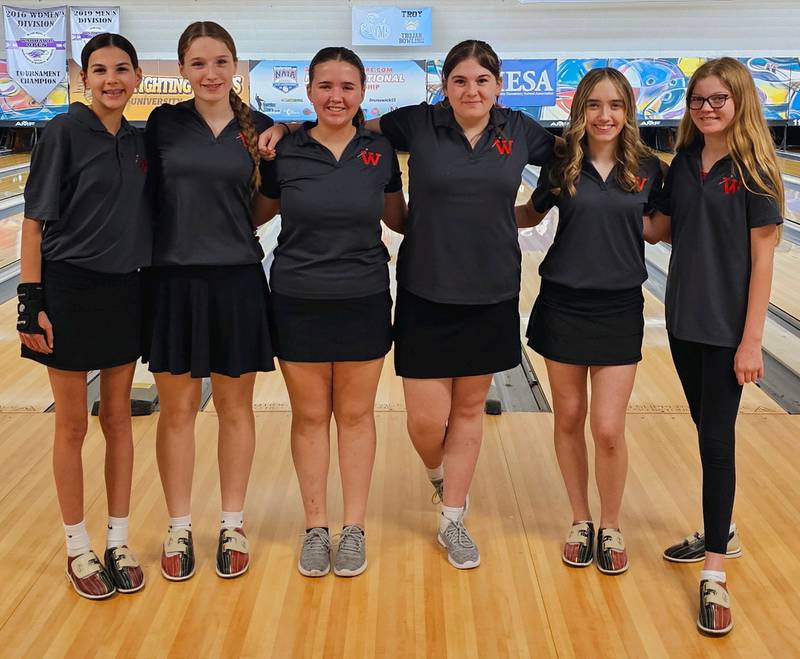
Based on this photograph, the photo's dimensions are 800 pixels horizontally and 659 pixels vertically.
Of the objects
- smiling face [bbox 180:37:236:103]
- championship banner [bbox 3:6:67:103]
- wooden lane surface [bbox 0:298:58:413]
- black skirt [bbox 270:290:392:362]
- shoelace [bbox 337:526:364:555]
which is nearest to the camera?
smiling face [bbox 180:37:236:103]

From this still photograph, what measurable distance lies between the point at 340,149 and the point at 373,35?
8.61 metres

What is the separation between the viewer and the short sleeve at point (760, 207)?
6.09 ft

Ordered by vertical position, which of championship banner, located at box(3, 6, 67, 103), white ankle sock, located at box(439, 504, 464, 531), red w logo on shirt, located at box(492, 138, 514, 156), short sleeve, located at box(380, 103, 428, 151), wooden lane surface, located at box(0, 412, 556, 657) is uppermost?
championship banner, located at box(3, 6, 67, 103)

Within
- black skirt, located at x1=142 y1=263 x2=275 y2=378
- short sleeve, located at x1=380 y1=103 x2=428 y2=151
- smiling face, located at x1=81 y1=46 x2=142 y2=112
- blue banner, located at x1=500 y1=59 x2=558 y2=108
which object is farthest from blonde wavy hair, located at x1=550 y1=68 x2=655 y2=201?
blue banner, located at x1=500 y1=59 x2=558 y2=108

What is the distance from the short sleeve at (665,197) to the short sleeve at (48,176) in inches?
51.5

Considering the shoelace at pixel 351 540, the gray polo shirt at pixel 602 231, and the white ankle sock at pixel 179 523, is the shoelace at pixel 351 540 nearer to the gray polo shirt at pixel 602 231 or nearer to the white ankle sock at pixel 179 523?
the white ankle sock at pixel 179 523

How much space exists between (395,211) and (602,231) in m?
0.50

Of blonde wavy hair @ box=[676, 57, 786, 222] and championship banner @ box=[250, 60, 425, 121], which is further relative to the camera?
championship banner @ box=[250, 60, 425, 121]

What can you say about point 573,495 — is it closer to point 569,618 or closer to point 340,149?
point 569,618

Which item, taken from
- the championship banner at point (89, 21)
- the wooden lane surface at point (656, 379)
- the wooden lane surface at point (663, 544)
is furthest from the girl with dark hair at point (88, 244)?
the championship banner at point (89, 21)

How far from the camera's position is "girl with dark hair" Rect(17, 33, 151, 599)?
1852 mm

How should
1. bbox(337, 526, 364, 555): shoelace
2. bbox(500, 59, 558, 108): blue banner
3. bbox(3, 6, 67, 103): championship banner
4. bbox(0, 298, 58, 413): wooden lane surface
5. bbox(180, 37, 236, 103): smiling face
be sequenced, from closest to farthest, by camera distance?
bbox(180, 37, 236, 103): smiling face, bbox(337, 526, 364, 555): shoelace, bbox(0, 298, 58, 413): wooden lane surface, bbox(3, 6, 67, 103): championship banner, bbox(500, 59, 558, 108): blue banner

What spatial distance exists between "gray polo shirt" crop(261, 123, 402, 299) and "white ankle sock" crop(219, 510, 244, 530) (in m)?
0.58

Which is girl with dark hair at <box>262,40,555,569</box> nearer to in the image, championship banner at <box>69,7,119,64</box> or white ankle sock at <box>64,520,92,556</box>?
white ankle sock at <box>64,520,92,556</box>
